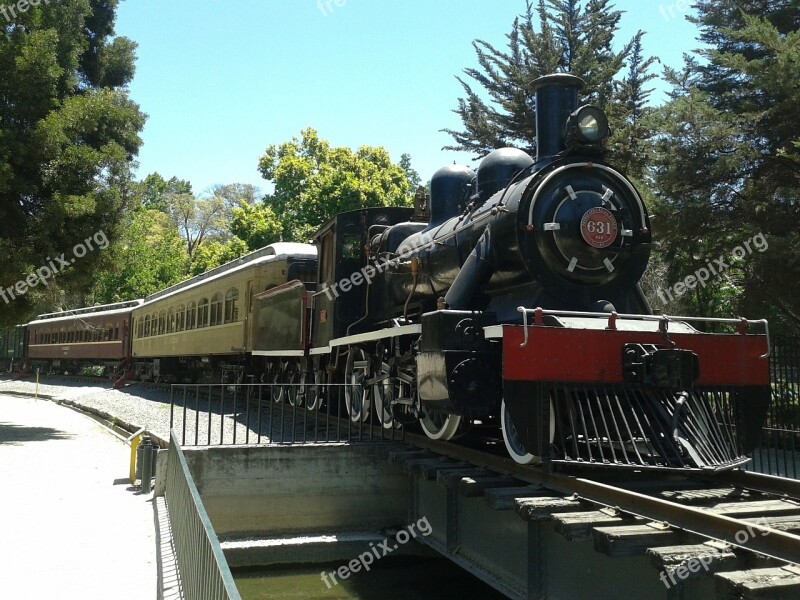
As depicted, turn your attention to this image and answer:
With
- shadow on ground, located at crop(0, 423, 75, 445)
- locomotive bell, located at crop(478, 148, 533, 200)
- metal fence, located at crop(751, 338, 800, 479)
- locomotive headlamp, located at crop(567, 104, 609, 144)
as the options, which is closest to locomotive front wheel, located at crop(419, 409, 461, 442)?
locomotive bell, located at crop(478, 148, 533, 200)

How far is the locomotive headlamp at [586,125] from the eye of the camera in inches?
263

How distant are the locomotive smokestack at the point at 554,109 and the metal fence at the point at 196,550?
460cm

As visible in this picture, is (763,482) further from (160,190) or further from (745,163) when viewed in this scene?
(160,190)

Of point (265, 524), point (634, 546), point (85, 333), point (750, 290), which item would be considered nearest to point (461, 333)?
point (634, 546)

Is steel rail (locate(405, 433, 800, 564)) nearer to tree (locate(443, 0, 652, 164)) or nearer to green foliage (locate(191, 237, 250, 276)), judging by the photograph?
tree (locate(443, 0, 652, 164))

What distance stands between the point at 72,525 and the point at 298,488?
2.79 m

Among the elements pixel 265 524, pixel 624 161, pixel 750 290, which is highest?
pixel 624 161

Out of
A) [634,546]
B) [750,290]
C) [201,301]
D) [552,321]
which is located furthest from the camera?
[201,301]

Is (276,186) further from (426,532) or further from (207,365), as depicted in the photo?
(426,532)

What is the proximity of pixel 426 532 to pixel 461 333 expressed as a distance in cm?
296

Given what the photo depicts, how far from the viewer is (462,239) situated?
764 cm

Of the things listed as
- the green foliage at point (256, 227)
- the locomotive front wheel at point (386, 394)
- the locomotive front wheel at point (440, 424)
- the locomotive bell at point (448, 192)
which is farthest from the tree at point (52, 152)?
the green foliage at point (256, 227)

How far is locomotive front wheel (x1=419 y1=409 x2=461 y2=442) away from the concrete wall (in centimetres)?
118

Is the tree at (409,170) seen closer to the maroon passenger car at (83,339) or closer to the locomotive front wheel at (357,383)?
the maroon passenger car at (83,339)
